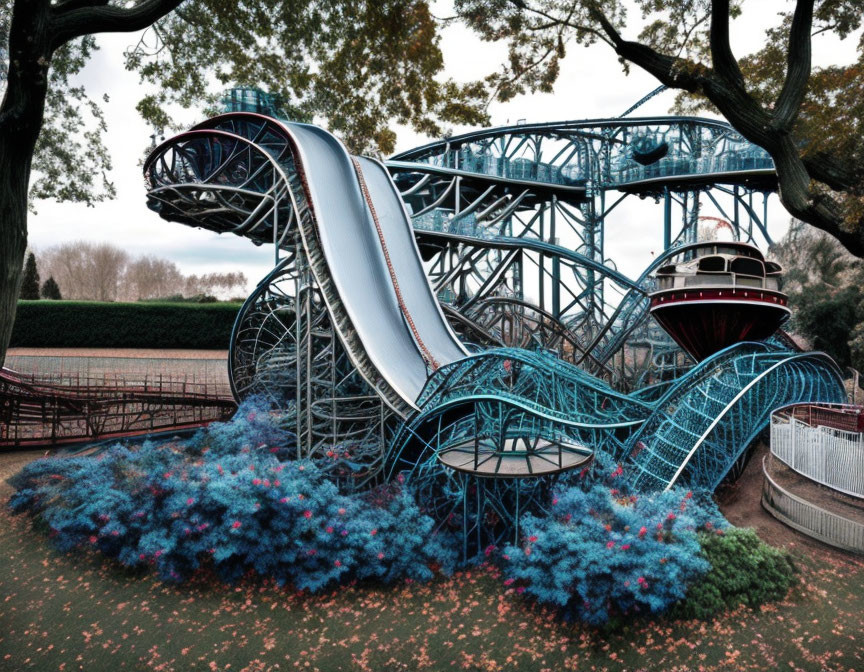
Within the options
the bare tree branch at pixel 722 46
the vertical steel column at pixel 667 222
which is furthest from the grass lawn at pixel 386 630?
the vertical steel column at pixel 667 222

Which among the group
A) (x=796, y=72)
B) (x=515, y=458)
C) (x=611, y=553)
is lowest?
(x=611, y=553)

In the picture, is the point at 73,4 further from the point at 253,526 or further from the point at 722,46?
the point at 253,526

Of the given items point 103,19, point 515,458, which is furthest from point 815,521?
point 103,19

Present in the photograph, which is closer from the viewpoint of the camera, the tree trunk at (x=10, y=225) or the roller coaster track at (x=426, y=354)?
the tree trunk at (x=10, y=225)

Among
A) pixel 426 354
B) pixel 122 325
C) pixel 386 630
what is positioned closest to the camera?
pixel 386 630

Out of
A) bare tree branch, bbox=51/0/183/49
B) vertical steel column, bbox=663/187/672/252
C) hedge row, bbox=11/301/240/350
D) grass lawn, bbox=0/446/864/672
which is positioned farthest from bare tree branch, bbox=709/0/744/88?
hedge row, bbox=11/301/240/350

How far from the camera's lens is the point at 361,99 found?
8.57 meters

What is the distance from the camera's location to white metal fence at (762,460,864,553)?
9.38 metres

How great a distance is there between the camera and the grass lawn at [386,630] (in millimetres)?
7371

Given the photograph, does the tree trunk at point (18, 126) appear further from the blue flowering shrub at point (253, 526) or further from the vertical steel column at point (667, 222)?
the vertical steel column at point (667, 222)

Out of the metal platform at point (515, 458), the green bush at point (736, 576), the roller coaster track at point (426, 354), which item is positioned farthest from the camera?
the roller coaster track at point (426, 354)

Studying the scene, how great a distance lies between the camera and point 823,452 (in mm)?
10477

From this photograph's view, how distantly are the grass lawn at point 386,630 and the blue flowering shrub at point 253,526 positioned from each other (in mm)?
387

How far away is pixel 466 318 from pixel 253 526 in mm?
11821
